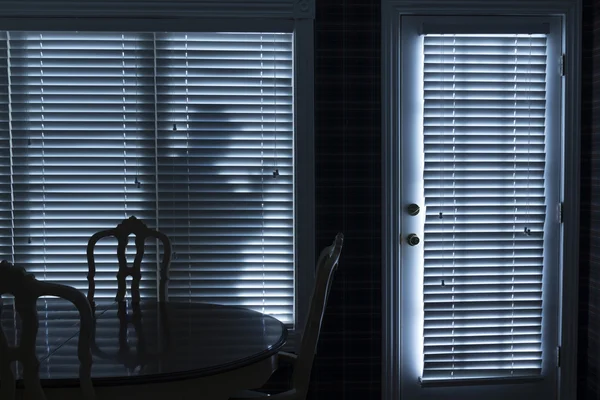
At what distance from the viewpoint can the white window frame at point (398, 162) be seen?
327 cm

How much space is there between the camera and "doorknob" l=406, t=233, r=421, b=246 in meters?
3.32

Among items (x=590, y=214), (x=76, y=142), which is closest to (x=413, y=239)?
(x=590, y=214)

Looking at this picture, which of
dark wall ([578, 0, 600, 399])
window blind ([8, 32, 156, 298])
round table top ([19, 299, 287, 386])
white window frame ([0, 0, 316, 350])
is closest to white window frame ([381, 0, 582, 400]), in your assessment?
dark wall ([578, 0, 600, 399])

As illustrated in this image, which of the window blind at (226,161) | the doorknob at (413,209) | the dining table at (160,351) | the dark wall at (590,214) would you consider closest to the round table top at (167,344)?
the dining table at (160,351)

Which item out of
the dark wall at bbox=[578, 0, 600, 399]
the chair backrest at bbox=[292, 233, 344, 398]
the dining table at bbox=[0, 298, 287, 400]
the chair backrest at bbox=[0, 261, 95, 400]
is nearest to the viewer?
the chair backrest at bbox=[0, 261, 95, 400]

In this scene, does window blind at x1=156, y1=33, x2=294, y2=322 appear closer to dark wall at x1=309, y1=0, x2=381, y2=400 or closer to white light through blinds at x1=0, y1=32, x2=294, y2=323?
white light through blinds at x1=0, y1=32, x2=294, y2=323

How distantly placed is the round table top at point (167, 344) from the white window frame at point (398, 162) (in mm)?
1033

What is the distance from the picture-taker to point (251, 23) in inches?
128

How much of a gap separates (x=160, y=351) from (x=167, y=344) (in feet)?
0.26

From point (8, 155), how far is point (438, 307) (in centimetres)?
231

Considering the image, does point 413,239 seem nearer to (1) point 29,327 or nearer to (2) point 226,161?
(2) point 226,161

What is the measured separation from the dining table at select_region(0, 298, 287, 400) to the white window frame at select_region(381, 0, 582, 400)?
1.03 m

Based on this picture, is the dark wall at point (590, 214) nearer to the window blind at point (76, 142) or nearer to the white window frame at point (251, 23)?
the white window frame at point (251, 23)

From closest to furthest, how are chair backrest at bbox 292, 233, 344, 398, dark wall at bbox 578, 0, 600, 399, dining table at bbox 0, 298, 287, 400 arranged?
dining table at bbox 0, 298, 287, 400 → chair backrest at bbox 292, 233, 344, 398 → dark wall at bbox 578, 0, 600, 399
